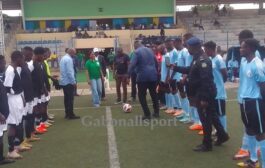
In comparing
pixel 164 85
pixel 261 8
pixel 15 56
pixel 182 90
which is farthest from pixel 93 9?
pixel 15 56

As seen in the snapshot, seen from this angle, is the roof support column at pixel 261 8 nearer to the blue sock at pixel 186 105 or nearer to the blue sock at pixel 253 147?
the blue sock at pixel 186 105

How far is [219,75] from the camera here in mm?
7621

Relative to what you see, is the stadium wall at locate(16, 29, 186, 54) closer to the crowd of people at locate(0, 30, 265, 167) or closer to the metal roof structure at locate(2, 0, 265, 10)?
the metal roof structure at locate(2, 0, 265, 10)

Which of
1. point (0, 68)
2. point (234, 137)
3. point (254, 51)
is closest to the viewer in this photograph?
point (254, 51)

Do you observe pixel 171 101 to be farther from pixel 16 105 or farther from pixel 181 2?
pixel 181 2

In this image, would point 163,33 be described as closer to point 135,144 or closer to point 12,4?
point 12,4

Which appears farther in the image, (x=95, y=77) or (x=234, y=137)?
(x=95, y=77)

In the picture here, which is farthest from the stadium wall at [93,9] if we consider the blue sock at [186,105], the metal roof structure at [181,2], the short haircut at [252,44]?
the short haircut at [252,44]

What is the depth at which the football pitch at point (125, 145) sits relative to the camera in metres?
6.74

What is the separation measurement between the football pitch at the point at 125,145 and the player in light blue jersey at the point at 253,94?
2.94 ft

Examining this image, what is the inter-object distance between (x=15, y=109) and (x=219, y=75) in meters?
3.67

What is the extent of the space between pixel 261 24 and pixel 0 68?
38796 millimetres

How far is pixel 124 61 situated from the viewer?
1366 cm

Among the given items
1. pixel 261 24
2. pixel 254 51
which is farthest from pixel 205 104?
pixel 261 24
